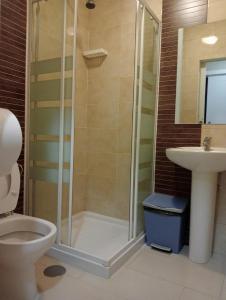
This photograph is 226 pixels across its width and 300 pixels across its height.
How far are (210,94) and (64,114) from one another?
1.24 m

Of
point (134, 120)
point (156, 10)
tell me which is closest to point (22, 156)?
point (134, 120)

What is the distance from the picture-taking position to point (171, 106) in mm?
2328

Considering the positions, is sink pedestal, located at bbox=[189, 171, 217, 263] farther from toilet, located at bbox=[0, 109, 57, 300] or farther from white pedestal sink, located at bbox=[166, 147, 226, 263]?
toilet, located at bbox=[0, 109, 57, 300]

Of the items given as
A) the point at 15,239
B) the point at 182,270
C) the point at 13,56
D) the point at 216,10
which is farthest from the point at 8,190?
the point at 216,10

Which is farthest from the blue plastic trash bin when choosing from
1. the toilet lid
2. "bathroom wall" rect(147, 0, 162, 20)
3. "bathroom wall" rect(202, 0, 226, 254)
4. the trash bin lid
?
"bathroom wall" rect(147, 0, 162, 20)

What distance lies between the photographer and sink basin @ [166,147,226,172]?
1.73m

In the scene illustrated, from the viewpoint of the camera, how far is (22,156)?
6.92 ft

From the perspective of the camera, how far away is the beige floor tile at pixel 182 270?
1.73m

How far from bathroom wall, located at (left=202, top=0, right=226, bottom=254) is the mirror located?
6 cm

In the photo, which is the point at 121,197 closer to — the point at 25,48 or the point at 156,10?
the point at 25,48

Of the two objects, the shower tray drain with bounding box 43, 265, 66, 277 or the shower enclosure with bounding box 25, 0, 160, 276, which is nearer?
the shower tray drain with bounding box 43, 265, 66, 277

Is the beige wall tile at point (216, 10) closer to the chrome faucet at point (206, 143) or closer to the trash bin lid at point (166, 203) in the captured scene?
the chrome faucet at point (206, 143)

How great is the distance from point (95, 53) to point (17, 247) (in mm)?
2067

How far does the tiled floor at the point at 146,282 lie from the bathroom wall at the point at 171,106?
66 centimetres
